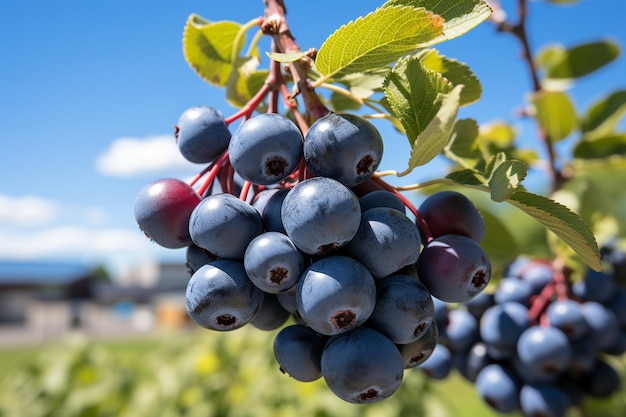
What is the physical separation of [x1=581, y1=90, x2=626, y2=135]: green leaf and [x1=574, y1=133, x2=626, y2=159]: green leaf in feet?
0.33

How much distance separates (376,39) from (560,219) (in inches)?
14.0

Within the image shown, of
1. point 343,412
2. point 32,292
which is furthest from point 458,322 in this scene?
point 32,292

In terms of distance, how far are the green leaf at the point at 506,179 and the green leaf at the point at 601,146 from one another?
4.30ft

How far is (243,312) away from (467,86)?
0.54 m

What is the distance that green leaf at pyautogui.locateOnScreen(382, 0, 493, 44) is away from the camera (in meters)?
0.76

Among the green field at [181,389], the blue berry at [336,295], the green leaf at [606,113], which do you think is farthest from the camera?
the green field at [181,389]

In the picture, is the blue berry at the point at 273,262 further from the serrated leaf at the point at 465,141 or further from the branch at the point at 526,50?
the branch at the point at 526,50

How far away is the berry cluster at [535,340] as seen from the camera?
4.83ft

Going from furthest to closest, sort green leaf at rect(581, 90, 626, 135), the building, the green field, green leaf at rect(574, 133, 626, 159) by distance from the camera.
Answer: the building
the green field
green leaf at rect(581, 90, 626, 135)
green leaf at rect(574, 133, 626, 159)

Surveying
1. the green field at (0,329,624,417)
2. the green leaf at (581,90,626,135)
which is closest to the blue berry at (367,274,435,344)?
the green leaf at (581,90,626,135)

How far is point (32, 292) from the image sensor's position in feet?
143

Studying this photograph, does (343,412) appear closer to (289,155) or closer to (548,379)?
(548,379)

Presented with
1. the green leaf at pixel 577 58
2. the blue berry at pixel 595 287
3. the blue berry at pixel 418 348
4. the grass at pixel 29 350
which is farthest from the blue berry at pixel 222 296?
the grass at pixel 29 350

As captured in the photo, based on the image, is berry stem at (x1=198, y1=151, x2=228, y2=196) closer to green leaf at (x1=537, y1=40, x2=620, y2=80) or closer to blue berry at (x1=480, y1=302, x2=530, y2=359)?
blue berry at (x1=480, y1=302, x2=530, y2=359)
